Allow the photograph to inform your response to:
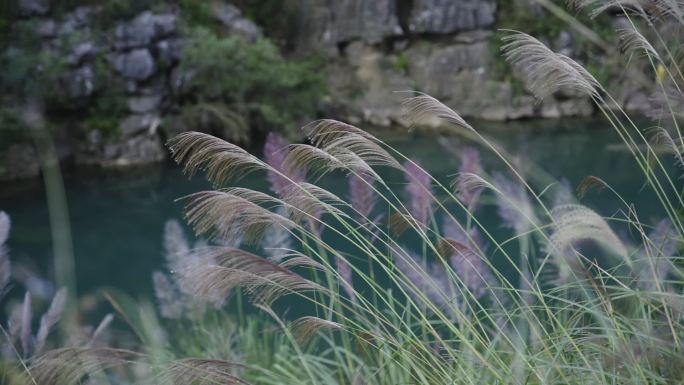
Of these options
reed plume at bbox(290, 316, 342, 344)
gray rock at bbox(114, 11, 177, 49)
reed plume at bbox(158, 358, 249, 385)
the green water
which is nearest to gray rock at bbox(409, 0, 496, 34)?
the green water

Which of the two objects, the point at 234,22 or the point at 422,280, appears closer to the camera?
the point at 422,280

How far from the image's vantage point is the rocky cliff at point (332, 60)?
8891mm

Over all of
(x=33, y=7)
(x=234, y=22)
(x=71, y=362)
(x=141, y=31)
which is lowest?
(x=234, y=22)

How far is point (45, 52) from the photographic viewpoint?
27.4 ft

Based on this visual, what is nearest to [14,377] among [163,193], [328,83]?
[163,193]

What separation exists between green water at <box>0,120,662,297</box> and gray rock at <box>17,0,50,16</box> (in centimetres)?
191

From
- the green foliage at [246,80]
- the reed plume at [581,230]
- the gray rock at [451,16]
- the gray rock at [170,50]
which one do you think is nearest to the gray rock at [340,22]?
the gray rock at [451,16]

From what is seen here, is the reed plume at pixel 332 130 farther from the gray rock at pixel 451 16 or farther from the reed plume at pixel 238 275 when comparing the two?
the gray rock at pixel 451 16

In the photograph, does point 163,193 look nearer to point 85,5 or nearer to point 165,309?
point 85,5

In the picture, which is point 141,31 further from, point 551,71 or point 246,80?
point 551,71

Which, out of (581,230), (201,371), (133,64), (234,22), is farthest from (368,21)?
(201,371)

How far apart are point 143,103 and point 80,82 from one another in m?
0.74

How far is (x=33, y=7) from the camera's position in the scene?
348 inches

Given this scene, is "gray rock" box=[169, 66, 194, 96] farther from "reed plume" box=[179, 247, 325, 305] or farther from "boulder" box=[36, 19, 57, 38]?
"reed plume" box=[179, 247, 325, 305]
